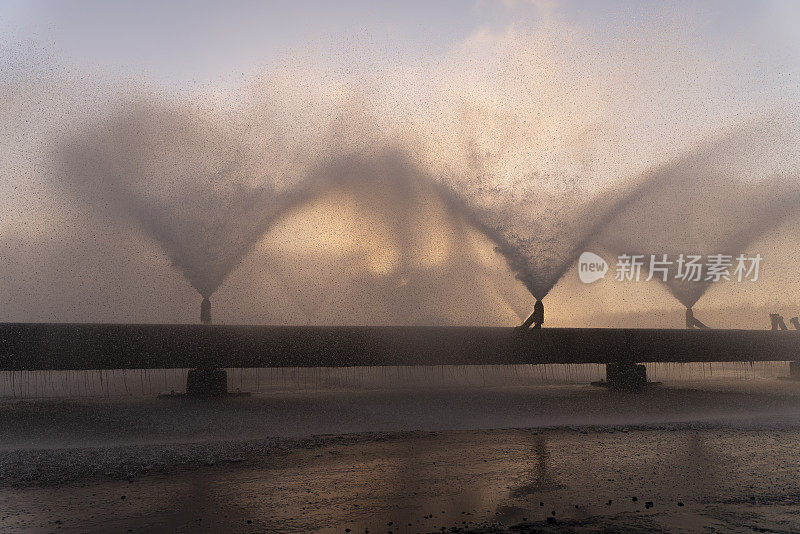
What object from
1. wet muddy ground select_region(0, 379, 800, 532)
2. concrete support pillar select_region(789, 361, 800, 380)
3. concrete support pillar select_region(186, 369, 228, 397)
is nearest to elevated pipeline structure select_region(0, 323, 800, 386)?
A: concrete support pillar select_region(186, 369, 228, 397)

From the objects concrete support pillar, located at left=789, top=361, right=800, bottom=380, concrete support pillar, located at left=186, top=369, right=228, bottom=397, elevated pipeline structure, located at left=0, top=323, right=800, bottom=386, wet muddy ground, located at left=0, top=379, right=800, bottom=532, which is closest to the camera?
wet muddy ground, located at left=0, top=379, right=800, bottom=532

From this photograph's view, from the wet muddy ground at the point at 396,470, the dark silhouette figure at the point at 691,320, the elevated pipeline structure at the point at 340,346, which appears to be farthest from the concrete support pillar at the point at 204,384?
the dark silhouette figure at the point at 691,320

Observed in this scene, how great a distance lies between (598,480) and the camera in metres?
12.0

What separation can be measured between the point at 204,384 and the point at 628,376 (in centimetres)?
2800

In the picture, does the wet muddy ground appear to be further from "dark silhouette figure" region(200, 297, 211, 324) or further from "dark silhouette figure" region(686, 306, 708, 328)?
"dark silhouette figure" region(686, 306, 708, 328)

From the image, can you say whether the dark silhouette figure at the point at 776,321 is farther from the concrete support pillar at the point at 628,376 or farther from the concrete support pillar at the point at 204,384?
the concrete support pillar at the point at 204,384

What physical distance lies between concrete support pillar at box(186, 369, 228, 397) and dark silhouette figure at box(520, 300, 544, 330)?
18.7 metres

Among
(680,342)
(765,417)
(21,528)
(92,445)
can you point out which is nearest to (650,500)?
(21,528)

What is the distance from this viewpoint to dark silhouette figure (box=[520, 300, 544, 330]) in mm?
36156

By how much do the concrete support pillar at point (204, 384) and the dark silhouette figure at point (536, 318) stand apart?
18731mm

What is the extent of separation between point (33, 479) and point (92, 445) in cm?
532

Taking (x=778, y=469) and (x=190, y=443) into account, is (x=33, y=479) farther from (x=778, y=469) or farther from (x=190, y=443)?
(x=778, y=469)

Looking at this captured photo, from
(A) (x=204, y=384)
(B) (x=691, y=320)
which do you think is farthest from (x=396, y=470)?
(B) (x=691, y=320)

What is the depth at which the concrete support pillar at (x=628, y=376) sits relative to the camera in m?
39.3
